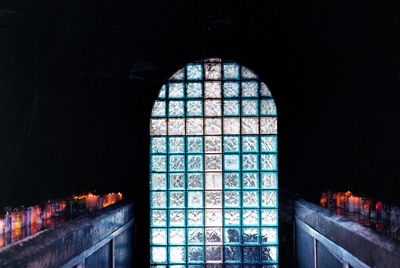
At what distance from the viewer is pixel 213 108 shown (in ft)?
21.0

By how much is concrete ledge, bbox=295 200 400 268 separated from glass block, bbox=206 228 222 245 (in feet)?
7.22

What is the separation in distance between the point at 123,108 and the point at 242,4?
2.26m

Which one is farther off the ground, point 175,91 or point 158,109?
point 175,91

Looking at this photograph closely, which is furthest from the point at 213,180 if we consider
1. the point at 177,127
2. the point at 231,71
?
the point at 231,71

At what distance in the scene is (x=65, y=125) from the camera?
6.54 meters

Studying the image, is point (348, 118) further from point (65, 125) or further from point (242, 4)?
point (65, 125)

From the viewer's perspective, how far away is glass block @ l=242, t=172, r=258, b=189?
6.32 meters

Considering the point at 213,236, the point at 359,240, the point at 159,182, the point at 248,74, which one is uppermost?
the point at 248,74

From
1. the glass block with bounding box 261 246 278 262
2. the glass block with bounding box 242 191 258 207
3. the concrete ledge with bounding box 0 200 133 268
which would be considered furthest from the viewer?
the glass block with bounding box 242 191 258 207

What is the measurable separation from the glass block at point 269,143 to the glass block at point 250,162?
0.17 m

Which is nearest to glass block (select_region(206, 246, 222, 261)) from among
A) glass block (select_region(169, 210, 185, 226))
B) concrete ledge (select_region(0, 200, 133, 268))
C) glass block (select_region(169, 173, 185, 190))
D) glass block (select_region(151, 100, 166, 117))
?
glass block (select_region(169, 210, 185, 226))

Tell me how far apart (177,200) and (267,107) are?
73.9 inches

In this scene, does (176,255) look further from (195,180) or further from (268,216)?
(268,216)

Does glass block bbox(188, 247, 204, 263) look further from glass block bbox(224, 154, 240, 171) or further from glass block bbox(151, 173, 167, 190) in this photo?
glass block bbox(224, 154, 240, 171)
